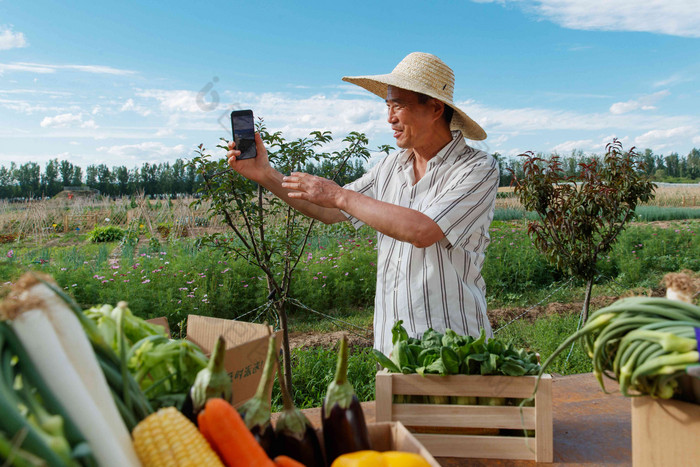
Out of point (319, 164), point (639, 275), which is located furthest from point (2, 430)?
point (639, 275)

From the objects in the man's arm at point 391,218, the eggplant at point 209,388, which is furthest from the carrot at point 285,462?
the man's arm at point 391,218

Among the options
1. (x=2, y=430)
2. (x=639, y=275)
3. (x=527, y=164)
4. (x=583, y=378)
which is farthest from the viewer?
(x=639, y=275)

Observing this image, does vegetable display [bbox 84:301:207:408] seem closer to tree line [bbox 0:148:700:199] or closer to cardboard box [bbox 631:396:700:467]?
cardboard box [bbox 631:396:700:467]

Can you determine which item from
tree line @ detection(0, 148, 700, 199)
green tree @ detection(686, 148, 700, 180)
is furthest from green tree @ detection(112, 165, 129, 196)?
green tree @ detection(686, 148, 700, 180)

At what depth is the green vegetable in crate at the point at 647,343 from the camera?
3.10ft

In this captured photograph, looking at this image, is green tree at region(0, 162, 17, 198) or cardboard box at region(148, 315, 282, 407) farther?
green tree at region(0, 162, 17, 198)

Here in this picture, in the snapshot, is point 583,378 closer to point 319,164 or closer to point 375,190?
point 375,190

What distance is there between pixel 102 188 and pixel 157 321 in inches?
1916

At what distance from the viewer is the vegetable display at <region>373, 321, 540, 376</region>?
4.55 feet

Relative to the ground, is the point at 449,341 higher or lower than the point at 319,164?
lower

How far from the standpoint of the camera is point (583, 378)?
2.08 metres

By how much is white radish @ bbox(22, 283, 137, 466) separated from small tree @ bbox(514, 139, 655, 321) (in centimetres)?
503

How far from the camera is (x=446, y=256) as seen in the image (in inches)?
83.7

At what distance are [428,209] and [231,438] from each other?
1.32 meters
